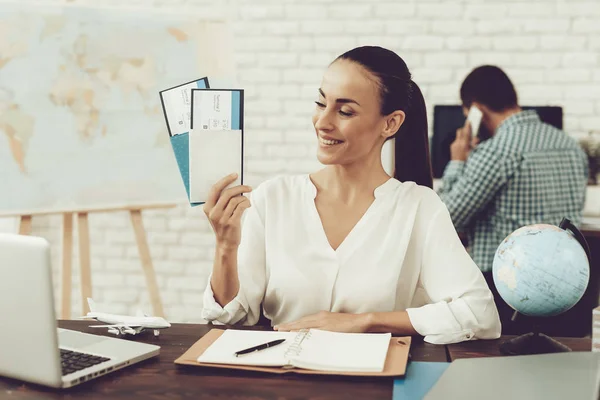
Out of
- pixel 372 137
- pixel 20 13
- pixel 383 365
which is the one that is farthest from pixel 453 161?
pixel 383 365

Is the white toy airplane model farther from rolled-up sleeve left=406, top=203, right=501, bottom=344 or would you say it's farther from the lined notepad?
rolled-up sleeve left=406, top=203, right=501, bottom=344

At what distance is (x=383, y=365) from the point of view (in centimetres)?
109

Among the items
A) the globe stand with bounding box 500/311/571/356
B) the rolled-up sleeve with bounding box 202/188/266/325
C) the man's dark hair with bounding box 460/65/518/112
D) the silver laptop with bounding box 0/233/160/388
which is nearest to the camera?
the silver laptop with bounding box 0/233/160/388

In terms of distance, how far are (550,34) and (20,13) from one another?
2283 millimetres

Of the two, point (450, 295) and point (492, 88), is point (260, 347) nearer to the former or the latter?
point (450, 295)

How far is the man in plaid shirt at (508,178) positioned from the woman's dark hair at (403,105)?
2.89 feet

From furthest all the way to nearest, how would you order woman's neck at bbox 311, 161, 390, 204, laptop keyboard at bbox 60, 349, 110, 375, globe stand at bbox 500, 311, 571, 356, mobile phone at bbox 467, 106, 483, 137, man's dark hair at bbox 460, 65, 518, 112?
mobile phone at bbox 467, 106, 483, 137, man's dark hair at bbox 460, 65, 518, 112, woman's neck at bbox 311, 161, 390, 204, globe stand at bbox 500, 311, 571, 356, laptop keyboard at bbox 60, 349, 110, 375

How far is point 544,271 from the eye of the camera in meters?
1.15

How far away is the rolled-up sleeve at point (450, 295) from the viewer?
4.31 ft

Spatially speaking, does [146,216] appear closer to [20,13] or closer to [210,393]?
[20,13]

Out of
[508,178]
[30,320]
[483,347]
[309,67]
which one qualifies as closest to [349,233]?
[483,347]

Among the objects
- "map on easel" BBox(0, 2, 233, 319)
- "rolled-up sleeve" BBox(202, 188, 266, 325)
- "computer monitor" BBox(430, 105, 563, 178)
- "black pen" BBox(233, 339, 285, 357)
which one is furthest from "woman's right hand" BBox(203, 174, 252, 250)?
"computer monitor" BBox(430, 105, 563, 178)

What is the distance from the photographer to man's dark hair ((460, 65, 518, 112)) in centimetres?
267

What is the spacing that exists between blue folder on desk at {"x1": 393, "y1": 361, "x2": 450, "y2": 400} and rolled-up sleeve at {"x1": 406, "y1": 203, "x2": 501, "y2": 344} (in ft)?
0.53
